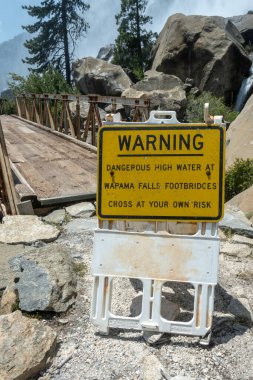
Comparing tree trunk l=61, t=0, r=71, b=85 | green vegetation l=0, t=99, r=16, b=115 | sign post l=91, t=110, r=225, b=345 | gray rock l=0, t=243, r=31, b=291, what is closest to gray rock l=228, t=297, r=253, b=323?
sign post l=91, t=110, r=225, b=345

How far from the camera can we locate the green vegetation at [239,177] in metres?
6.96

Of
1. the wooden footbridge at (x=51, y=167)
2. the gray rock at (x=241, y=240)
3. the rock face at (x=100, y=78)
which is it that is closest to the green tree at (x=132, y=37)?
the rock face at (x=100, y=78)

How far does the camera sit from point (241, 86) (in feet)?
71.4

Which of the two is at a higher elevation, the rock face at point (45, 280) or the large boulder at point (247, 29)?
the large boulder at point (247, 29)

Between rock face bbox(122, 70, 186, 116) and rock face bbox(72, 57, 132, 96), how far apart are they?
2.79 m

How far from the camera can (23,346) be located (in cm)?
254

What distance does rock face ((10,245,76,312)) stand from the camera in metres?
3.07

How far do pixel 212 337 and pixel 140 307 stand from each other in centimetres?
50

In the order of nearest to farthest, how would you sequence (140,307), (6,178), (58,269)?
(140,307) < (58,269) < (6,178)

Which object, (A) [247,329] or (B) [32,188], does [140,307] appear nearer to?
(A) [247,329]

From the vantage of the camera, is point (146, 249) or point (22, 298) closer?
point (146, 249)

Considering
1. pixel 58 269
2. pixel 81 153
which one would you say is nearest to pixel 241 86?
pixel 81 153

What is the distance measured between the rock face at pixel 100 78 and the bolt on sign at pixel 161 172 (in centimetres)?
2048

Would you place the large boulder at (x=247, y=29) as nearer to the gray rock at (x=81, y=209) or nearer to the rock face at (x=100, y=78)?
the rock face at (x=100, y=78)
